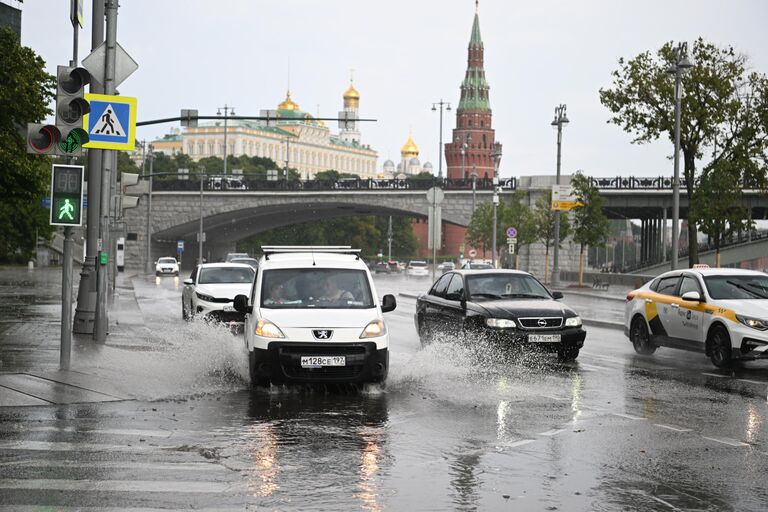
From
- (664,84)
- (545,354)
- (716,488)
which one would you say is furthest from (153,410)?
(664,84)

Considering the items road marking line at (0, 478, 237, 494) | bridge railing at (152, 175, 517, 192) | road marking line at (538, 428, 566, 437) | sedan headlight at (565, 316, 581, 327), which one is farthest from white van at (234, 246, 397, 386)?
bridge railing at (152, 175, 517, 192)

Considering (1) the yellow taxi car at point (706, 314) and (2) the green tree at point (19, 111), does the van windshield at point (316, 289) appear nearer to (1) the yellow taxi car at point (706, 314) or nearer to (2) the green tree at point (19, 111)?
(1) the yellow taxi car at point (706, 314)

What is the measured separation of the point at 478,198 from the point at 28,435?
263ft

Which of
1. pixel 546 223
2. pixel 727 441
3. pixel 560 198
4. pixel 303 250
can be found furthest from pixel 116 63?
pixel 546 223

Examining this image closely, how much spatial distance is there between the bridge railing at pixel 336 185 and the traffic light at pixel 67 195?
72.0 metres

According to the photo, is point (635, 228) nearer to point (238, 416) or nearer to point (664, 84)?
point (664, 84)

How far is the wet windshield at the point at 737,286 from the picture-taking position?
16.7 m

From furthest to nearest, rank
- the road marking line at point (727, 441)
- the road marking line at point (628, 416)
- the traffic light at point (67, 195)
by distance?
the traffic light at point (67, 195) < the road marking line at point (628, 416) < the road marking line at point (727, 441)

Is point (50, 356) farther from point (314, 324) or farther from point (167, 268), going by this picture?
point (167, 268)

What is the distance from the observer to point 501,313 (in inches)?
639

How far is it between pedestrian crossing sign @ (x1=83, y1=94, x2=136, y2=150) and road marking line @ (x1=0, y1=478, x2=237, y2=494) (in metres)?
9.11

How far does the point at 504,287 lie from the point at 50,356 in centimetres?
715

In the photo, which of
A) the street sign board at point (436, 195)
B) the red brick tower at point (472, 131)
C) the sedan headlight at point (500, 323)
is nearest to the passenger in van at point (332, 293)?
the sedan headlight at point (500, 323)

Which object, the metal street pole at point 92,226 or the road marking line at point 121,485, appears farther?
the metal street pole at point 92,226
